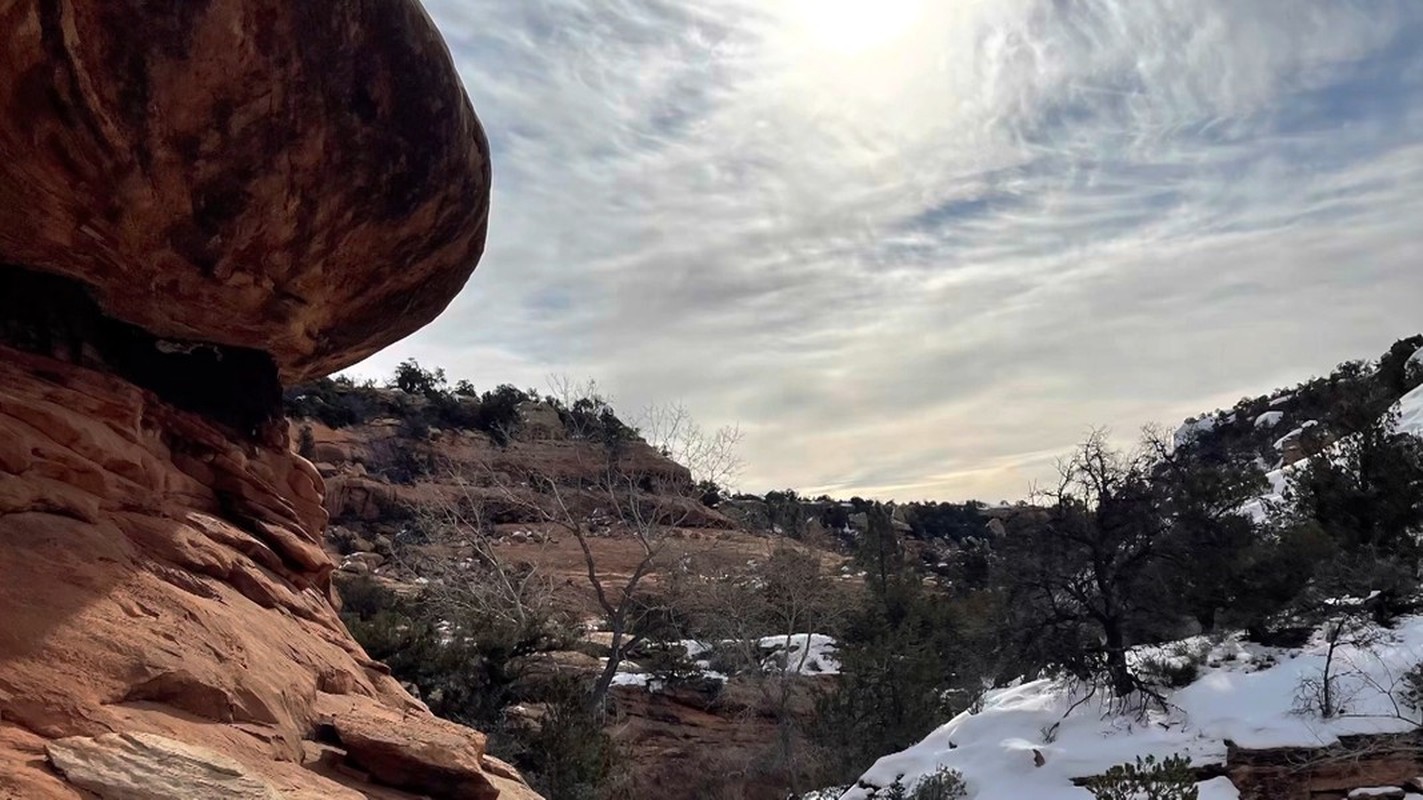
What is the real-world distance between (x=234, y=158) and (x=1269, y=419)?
171 ft

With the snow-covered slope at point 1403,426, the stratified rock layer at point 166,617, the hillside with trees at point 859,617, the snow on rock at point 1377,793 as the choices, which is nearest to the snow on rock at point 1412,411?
the snow-covered slope at point 1403,426

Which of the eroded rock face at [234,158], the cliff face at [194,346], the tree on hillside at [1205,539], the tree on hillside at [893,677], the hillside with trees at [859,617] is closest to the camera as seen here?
the cliff face at [194,346]

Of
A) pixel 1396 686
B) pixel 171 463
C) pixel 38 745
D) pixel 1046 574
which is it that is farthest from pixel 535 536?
pixel 38 745

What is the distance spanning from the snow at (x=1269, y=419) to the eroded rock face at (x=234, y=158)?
49249 mm

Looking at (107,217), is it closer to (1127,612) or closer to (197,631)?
(197,631)

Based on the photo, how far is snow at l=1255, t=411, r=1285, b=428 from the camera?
45.2 metres

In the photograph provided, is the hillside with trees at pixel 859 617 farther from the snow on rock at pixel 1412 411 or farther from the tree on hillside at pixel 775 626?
the snow on rock at pixel 1412 411

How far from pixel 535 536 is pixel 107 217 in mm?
28941

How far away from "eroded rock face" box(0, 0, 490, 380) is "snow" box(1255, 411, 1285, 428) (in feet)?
162

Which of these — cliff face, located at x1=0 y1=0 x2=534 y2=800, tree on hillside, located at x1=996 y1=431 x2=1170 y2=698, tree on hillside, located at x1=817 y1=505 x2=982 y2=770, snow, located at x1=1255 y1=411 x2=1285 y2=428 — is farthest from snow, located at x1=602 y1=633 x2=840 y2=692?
snow, located at x1=1255 y1=411 x2=1285 y2=428

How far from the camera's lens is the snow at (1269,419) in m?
45.2

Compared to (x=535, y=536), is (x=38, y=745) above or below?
below

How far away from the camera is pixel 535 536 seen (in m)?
32.3

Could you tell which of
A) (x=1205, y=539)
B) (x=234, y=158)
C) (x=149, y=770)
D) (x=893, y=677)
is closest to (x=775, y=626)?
(x=893, y=677)
